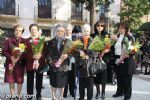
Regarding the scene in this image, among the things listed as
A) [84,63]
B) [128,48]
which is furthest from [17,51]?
[128,48]

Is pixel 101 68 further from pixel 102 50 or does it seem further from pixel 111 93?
pixel 111 93

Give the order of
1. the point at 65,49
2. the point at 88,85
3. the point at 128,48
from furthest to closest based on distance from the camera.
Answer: the point at 128,48 → the point at 88,85 → the point at 65,49

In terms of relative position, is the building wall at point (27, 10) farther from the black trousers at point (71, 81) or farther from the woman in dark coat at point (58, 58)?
the woman in dark coat at point (58, 58)

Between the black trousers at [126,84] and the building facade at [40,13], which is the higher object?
the building facade at [40,13]

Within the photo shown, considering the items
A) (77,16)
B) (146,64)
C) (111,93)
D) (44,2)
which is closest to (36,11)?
(44,2)

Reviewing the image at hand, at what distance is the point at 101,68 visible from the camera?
8.62 metres

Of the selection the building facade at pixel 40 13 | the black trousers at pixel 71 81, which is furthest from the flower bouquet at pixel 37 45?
the building facade at pixel 40 13

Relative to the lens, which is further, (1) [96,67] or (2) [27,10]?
(2) [27,10]

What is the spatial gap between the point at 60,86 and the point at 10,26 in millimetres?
26812

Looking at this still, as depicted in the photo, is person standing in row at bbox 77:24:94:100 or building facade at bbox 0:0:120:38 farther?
building facade at bbox 0:0:120:38

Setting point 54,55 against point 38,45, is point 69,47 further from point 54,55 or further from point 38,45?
point 38,45

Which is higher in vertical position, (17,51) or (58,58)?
(17,51)

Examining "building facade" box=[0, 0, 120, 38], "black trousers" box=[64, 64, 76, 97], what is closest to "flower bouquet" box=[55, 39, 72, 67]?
"black trousers" box=[64, 64, 76, 97]

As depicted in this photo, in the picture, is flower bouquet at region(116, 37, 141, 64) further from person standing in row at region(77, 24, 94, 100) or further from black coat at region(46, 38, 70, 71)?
black coat at region(46, 38, 70, 71)
